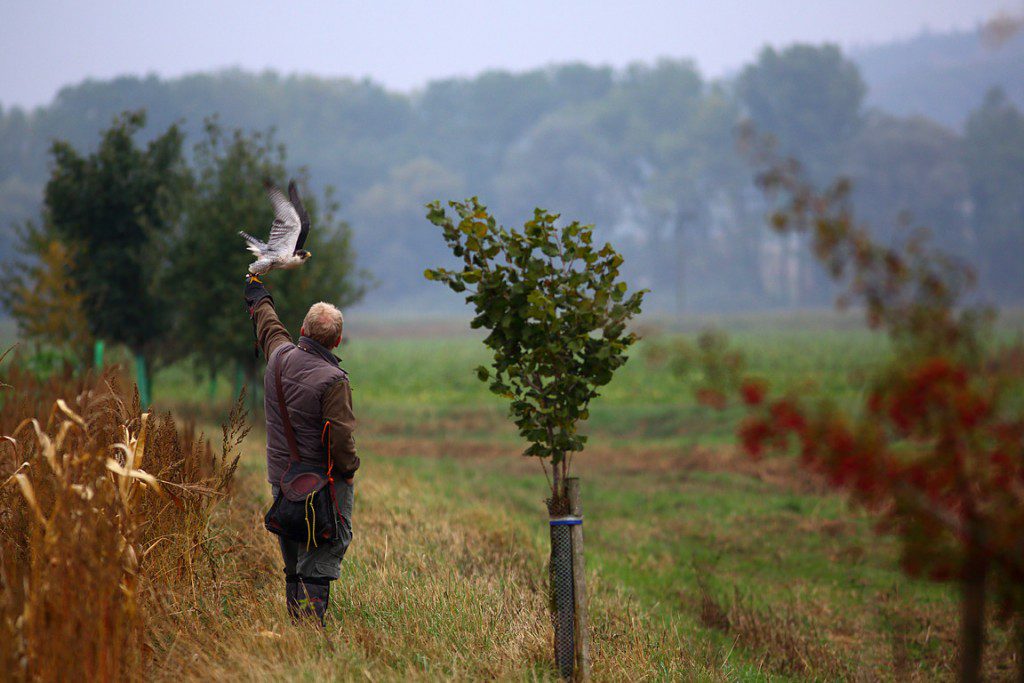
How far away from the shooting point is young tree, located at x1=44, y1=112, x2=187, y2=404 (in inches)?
874

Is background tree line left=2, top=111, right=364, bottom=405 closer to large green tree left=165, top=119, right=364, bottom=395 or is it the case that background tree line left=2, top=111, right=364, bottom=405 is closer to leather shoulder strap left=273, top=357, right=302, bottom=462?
large green tree left=165, top=119, right=364, bottom=395

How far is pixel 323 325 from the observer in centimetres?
532

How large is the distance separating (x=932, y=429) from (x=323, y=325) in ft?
11.1

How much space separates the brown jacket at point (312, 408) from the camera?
525 cm

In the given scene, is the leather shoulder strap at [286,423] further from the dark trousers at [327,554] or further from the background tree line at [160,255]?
the background tree line at [160,255]

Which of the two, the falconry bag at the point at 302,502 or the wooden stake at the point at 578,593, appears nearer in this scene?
the wooden stake at the point at 578,593

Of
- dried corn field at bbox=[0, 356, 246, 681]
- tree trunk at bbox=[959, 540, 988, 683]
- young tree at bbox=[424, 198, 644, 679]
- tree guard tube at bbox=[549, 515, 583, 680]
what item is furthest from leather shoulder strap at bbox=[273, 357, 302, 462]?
tree trunk at bbox=[959, 540, 988, 683]

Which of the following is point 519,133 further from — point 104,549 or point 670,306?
point 104,549

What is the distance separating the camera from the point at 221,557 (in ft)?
A: 20.9

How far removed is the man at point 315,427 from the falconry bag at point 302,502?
0.03 m

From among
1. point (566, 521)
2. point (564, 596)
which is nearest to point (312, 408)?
point (566, 521)

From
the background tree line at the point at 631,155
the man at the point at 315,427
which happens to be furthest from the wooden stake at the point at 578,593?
A: the background tree line at the point at 631,155

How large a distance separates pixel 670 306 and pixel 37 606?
315 feet

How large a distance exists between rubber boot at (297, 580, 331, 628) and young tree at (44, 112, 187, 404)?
17.8 m
